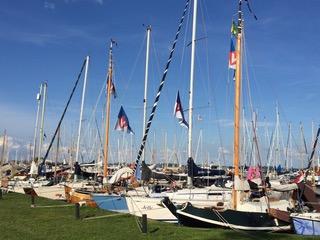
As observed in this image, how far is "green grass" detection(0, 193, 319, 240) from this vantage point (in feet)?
64.1

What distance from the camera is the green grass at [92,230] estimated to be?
19.5 metres

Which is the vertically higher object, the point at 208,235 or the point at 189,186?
the point at 189,186

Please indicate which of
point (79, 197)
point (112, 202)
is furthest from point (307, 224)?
point (79, 197)

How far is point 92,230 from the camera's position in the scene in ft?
69.2

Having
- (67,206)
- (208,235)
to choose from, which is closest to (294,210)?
(208,235)

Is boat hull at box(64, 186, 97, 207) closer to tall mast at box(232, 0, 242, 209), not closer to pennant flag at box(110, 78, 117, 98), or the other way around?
pennant flag at box(110, 78, 117, 98)

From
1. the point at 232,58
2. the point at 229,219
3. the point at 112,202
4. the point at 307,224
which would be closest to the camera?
the point at 307,224

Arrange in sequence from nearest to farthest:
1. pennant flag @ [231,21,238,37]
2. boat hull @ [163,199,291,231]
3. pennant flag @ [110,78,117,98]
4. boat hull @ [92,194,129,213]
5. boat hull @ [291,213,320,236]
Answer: boat hull @ [291,213,320,236] → boat hull @ [163,199,291,231] → pennant flag @ [231,21,238,37] → boat hull @ [92,194,129,213] → pennant flag @ [110,78,117,98]

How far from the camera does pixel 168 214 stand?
27.4 m

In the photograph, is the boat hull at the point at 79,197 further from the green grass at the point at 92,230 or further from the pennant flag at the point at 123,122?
the pennant flag at the point at 123,122

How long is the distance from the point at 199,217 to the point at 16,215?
1052 centimetres

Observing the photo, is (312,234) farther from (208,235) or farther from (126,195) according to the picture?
(126,195)

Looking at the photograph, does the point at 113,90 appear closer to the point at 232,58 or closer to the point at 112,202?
the point at 112,202

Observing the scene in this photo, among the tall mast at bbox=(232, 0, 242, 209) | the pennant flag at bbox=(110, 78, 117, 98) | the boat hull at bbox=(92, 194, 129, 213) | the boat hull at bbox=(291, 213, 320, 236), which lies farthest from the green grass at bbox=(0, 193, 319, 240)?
the pennant flag at bbox=(110, 78, 117, 98)
